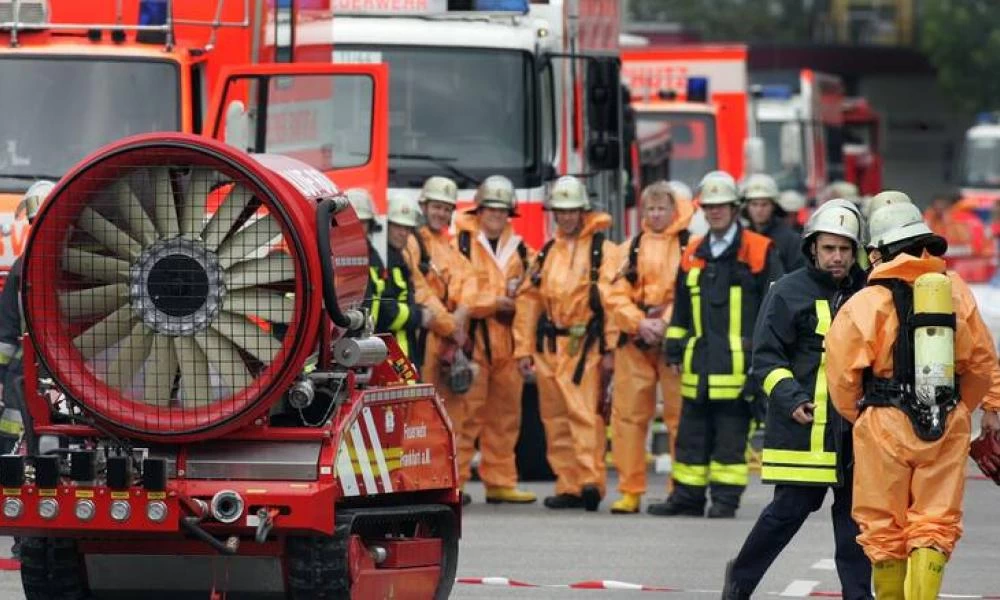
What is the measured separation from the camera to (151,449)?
868 centimetres

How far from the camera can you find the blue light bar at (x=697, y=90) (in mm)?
26688

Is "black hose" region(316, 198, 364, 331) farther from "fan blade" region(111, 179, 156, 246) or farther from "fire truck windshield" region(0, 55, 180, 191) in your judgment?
"fire truck windshield" region(0, 55, 180, 191)

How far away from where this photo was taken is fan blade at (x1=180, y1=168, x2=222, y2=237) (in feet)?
28.8

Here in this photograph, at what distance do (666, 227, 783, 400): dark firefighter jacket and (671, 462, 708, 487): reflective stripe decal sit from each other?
1.33ft

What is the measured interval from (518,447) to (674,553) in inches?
160

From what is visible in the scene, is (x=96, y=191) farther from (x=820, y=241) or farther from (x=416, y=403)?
(x=820, y=241)

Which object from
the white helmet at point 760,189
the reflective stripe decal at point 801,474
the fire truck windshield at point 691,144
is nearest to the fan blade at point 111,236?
the reflective stripe decal at point 801,474

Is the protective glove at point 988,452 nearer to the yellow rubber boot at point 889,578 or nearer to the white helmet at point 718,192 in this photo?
the yellow rubber boot at point 889,578

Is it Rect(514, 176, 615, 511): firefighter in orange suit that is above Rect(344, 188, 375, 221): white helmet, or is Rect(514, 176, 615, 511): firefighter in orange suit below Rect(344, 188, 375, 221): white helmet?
below

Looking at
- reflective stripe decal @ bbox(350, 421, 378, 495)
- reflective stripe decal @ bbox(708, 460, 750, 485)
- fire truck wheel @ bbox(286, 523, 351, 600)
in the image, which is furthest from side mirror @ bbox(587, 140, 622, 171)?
fire truck wheel @ bbox(286, 523, 351, 600)

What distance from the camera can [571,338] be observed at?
15023 mm

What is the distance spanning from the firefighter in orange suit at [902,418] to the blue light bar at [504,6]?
8465 millimetres

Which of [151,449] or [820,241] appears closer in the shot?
[151,449]

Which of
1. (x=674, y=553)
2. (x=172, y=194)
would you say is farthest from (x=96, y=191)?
(x=674, y=553)
